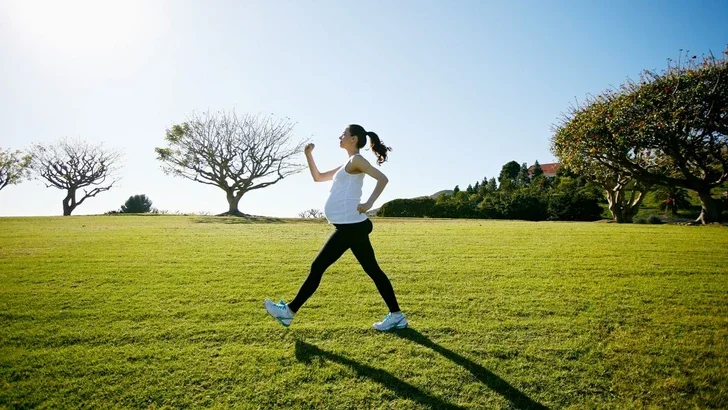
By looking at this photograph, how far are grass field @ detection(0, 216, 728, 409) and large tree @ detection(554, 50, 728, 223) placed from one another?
18.6m

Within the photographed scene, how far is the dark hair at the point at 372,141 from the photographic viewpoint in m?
4.75

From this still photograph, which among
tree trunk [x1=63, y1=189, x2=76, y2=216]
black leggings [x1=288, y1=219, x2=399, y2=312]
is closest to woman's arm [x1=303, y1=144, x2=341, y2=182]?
black leggings [x1=288, y1=219, x2=399, y2=312]

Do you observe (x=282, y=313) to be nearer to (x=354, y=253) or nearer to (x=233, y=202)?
(x=354, y=253)

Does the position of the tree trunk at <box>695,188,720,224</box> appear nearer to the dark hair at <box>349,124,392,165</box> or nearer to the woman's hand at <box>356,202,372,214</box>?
the dark hair at <box>349,124,392,165</box>

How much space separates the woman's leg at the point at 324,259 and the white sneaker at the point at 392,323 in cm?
89

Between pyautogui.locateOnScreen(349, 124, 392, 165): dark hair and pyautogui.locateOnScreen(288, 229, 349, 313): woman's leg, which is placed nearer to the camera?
pyautogui.locateOnScreen(288, 229, 349, 313): woman's leg

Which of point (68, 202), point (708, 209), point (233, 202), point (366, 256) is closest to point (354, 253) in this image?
point (366, 256)

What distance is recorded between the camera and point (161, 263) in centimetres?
813

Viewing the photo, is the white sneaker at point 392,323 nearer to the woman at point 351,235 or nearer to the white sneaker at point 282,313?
the woman at point 351,235

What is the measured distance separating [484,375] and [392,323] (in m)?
1.28

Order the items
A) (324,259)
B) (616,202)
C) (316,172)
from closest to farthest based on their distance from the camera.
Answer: (324,259) < (316,172) < (616,202)

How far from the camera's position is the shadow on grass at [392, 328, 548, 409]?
307 centimetres

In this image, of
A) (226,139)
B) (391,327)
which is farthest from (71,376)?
(226,139)

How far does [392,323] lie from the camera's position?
4.45 meters
